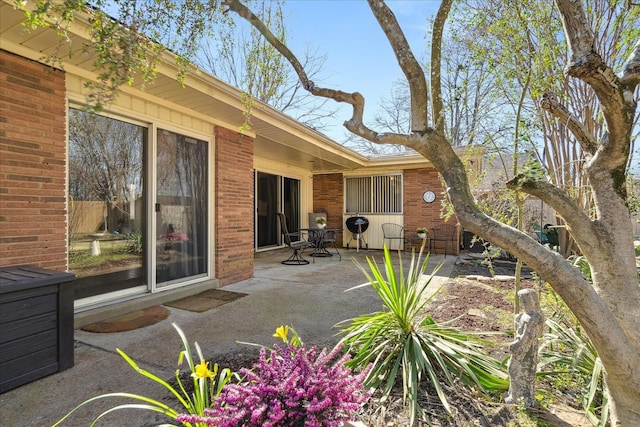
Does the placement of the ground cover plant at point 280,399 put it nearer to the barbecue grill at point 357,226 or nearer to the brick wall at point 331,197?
the barbecue grill at point 357,226

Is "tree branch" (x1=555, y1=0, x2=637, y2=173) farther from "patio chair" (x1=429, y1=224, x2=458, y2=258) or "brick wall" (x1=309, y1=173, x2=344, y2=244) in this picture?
"brick wall" (x1=309, y1=173, x2=344, y2=244)

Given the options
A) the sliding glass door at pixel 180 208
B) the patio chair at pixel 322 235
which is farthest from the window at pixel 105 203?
the patio chair at pixel 322 235

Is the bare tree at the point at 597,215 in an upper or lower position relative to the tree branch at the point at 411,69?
lower

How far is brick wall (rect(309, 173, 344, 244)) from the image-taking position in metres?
10.1

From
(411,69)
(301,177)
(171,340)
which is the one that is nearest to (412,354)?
(411,69)

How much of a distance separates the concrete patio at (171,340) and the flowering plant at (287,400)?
831 mm

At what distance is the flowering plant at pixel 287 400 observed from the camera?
113cm

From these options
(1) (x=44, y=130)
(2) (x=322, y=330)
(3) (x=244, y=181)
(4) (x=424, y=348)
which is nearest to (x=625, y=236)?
(4) (x=424, y=348)

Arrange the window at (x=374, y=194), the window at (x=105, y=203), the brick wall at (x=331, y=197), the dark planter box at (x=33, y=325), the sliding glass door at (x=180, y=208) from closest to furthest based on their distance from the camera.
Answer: the dark planter box at (x=33, y=325) < the window at (x=105, y=203) < the sliding glass door at (x=180, y=208) < the window at (x=374, y=194) < the brick wall at (x=331, y=197)

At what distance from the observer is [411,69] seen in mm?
1741

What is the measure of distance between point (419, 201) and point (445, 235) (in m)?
1.10

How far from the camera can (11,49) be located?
8.52 feet

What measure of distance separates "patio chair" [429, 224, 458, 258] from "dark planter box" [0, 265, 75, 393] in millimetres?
7536

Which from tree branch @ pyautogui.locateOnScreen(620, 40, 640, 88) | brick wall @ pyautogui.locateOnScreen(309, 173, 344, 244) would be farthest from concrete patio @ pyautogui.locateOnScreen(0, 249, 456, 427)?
brick wall @ pyautogui.locateOnScreen(309, 173, 344, 244)
